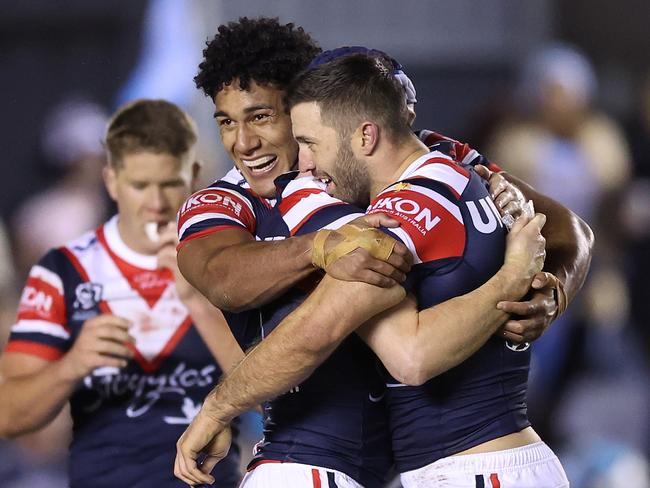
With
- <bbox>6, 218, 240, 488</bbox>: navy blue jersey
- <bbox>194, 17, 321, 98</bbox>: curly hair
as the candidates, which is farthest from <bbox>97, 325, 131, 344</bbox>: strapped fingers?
<bbox>194, 17, 321, 98</bbox>: curly hair

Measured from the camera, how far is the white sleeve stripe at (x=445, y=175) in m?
3.46

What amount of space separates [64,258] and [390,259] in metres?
1.78

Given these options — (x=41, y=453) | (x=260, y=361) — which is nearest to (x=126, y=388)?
(x=260, y=361)

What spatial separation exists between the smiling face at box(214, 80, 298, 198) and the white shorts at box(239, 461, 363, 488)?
86 cm

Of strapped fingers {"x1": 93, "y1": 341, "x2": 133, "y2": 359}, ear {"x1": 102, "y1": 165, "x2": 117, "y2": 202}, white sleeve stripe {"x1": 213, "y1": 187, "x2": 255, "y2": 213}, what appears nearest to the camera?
white sleeve stripe {"x1": 213, "y1": 187, "x2": 255, "y2": 213}

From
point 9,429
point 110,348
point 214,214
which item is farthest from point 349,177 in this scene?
point 9,429

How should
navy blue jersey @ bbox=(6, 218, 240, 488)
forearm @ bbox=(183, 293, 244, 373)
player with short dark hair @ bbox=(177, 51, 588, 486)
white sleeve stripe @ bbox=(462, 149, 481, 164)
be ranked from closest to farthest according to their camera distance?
player with short dark hair @ bbox=(177, 51, 588, 486) < white sleeve stripe @ bbox=(462, 149, 481, 164) < forearm @ bbox=(183, 293, 244, 373) < navy blue jersey @ bbox=(6, 218, 240, 488)

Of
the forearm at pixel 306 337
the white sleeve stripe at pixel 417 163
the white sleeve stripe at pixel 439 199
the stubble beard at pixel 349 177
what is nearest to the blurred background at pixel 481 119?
the forearm at pixel 306 337

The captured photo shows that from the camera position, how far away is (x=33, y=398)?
439 centimetres

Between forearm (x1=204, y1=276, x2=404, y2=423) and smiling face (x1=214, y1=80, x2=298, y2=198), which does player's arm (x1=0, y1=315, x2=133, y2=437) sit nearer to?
smiling face (x1=214, y1=80, x2=298, y2=198)

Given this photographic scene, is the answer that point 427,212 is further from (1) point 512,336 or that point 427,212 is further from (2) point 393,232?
(1) point 512,336

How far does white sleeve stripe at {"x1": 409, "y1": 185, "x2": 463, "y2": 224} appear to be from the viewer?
337cm

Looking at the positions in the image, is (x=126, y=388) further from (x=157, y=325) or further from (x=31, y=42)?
(x=31, y=42)

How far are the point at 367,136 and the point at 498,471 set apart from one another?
3.22 feet
